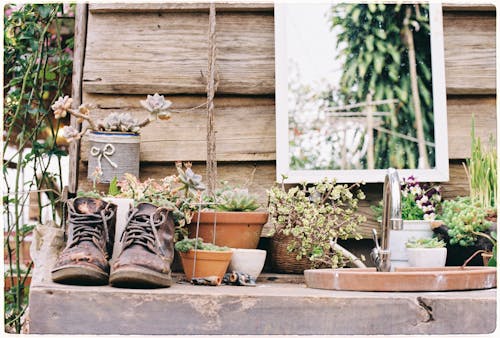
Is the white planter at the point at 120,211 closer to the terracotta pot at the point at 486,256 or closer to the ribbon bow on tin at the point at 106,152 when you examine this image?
the ribbon bow on tin at the point at 106,152

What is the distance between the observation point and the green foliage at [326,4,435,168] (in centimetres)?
220

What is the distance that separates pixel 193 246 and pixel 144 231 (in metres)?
0.21

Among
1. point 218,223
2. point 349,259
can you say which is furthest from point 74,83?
point 349,259

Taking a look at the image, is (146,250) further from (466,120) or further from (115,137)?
(466,120)

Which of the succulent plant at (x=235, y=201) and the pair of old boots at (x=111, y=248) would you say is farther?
the succulent plant at (x=235, y=201)

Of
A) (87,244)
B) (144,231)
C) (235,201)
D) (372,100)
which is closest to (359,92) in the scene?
(372,100)

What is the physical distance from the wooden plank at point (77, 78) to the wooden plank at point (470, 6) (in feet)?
4.09

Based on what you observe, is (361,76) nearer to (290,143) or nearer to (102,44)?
(290,143)

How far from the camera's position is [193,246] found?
5.56 ft

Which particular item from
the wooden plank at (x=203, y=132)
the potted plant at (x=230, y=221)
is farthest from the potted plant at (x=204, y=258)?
the wooden plank at (x=203, y=132)

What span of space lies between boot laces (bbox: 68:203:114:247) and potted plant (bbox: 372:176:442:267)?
2.81ft

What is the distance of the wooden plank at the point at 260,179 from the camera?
81.5 inches

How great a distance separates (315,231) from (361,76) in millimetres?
735

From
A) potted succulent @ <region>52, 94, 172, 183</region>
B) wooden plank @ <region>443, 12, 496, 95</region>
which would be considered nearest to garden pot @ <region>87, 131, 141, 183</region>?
potted succulent @ <region>52, 94, 172, 183</region>
